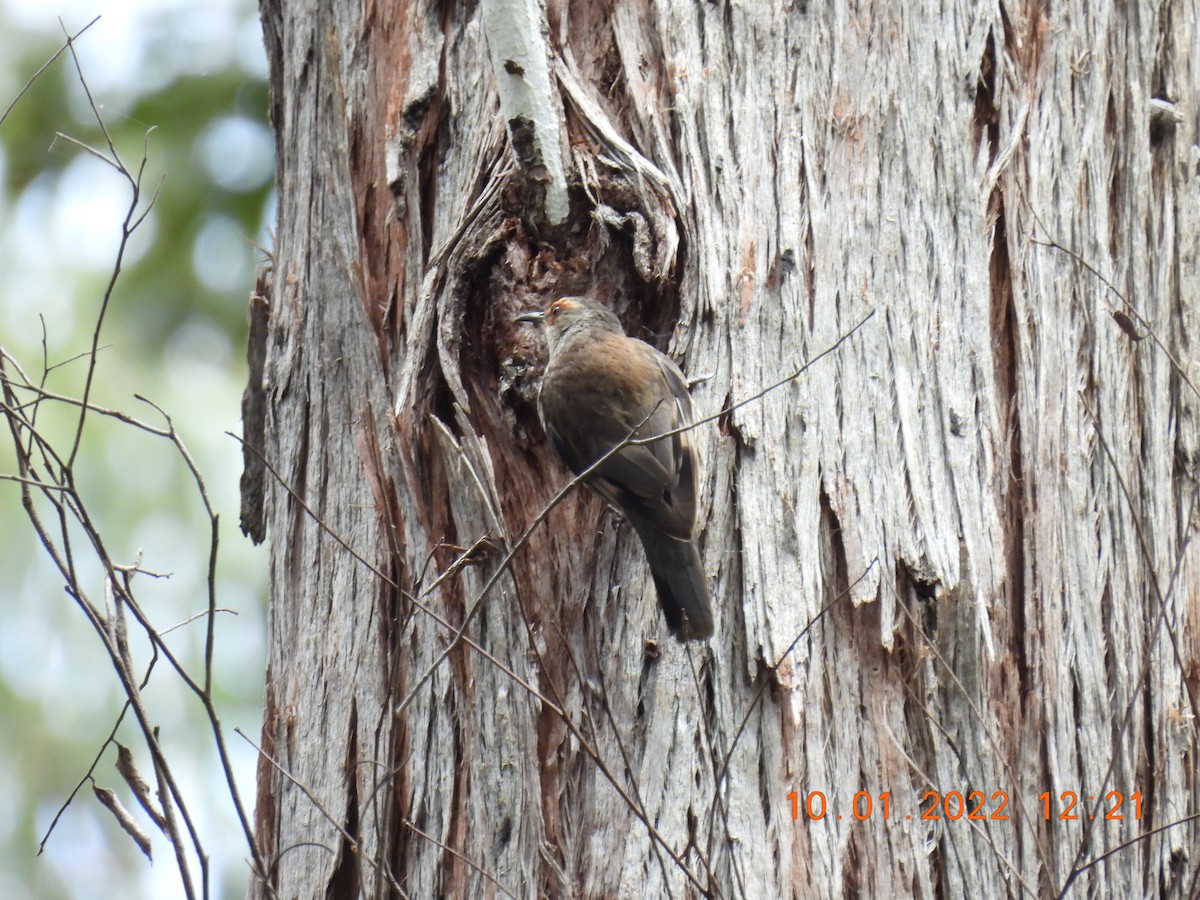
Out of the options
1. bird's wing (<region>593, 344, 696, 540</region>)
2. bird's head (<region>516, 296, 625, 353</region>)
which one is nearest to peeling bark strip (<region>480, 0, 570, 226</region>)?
bird's head (<region>516, 296, 625, 353</region>)

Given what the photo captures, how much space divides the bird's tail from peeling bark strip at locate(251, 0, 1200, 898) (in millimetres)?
65

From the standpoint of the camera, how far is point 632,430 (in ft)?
10.1

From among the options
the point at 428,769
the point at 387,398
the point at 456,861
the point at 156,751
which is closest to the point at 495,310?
the point at 387,398

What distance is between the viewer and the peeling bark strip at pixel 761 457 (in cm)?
272

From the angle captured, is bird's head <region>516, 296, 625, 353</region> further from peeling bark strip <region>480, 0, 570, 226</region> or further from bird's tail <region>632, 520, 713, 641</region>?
bird's tail <region>632, 520, 713, 641</region>

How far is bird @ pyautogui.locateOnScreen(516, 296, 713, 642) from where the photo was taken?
2793 millimetres

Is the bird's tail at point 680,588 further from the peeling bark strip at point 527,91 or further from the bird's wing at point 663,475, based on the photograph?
the peeling bark strip at point 527,91

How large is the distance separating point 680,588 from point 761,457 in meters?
0.40

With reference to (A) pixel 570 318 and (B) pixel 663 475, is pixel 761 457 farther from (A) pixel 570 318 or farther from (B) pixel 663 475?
(A) pixel 570 318

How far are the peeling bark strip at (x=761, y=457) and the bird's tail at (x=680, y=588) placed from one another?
0.21ft

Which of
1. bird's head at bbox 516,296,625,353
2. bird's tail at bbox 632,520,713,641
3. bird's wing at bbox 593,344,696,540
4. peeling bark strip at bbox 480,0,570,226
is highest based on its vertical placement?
peeling bark strip at bbox 480,0,570,226

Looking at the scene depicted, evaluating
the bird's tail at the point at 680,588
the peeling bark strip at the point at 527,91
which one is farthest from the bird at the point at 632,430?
the peeling bark strip at the point at 527,91

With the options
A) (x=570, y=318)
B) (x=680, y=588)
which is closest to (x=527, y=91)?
(x=570, y=318)

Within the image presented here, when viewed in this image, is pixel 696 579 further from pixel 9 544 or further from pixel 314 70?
pixel 9 544
